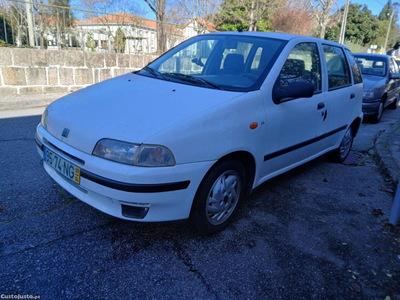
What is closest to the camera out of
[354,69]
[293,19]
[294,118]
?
[294,118]

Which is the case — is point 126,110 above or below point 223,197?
above

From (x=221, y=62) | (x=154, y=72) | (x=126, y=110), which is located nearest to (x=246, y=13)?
(x=221, y=62)

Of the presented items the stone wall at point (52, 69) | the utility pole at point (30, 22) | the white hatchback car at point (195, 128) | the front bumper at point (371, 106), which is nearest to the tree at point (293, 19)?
the front bumper at point (371, 106)

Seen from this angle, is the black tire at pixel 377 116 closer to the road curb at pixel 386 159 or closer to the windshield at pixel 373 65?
the windshield at pixel 373 65

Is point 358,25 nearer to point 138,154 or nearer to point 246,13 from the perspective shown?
point 246,13

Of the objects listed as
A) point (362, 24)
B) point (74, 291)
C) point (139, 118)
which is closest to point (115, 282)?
point (74, 291)

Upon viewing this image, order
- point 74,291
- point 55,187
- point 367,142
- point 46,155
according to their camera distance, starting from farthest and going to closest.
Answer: point 367,142 → point 55,187 → point 46,155 → point 74,291

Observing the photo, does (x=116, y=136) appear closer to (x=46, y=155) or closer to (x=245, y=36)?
(x=46, y=155)

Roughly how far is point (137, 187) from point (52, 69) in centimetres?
702

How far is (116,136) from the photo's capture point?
84.1 inches

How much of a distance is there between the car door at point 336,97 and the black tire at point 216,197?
1472mm

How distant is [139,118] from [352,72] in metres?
3.45

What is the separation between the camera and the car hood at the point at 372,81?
7569mm

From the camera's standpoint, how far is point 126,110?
2381 mm
